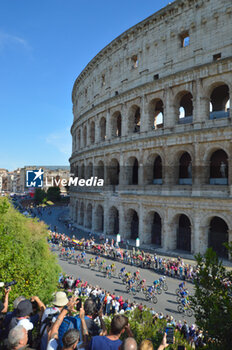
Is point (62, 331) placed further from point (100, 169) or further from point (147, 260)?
point (100, 169)

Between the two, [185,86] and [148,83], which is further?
[148,83]

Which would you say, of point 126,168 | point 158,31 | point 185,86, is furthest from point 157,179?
point 158,31

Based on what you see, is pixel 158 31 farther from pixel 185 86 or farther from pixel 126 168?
pixel 126 168

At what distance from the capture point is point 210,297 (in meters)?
6.38

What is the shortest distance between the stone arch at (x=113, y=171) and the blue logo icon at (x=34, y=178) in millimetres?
8626

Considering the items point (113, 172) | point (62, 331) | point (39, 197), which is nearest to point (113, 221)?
point (113, 172)

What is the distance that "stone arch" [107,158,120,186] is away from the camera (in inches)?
1213

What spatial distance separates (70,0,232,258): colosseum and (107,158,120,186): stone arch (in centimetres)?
12

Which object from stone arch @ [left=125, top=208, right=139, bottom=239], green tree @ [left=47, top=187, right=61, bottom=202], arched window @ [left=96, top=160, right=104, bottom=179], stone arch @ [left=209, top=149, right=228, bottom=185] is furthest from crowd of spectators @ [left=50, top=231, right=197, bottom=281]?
green tree @ [left=47, top=187, right=61, bottom=202]

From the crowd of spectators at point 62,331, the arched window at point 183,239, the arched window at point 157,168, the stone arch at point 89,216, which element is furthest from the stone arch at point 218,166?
the crowd of spectators at point 62,331

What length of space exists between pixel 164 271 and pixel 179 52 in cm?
1924

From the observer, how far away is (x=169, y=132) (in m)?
23.6

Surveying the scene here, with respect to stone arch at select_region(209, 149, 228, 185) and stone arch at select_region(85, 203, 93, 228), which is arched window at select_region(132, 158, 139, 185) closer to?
stone arch at select_region(85, 203, 93, 228)

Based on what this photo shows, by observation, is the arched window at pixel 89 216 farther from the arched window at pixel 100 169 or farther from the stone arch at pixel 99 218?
the arched window at pixel 100 169
